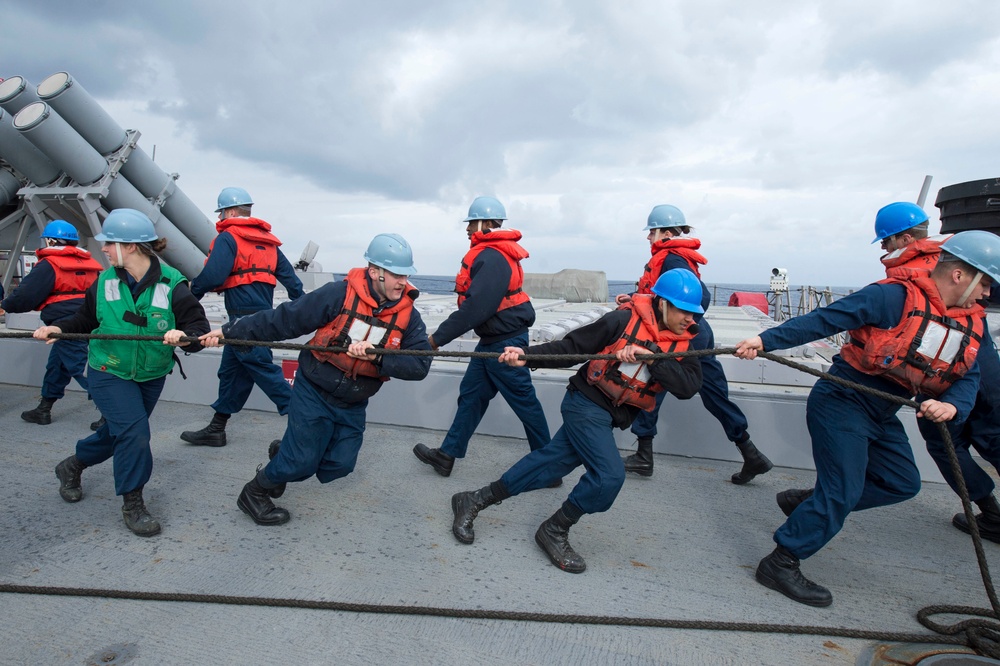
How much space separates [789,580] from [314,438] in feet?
8.34

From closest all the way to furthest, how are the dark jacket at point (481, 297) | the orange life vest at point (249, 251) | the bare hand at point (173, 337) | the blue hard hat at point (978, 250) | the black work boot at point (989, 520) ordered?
the blue hard hat at point (978, 250) < the bare hand at point (173, 337) < the black work boot at point (989, 520) < the dark jacket at point (481, 297) < the orange life vest at point (249, 251)

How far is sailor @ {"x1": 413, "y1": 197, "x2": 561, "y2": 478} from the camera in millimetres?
4078

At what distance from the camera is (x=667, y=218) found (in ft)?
15.6

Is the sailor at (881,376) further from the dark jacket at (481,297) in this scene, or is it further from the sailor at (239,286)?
the sailor at (239,286)

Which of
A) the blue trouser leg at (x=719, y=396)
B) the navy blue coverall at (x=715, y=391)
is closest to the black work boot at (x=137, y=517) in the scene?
the navy blue coverall at (x=715, y=391)

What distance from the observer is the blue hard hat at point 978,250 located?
2756 mm

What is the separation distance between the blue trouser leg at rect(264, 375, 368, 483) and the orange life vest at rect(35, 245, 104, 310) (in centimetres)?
293

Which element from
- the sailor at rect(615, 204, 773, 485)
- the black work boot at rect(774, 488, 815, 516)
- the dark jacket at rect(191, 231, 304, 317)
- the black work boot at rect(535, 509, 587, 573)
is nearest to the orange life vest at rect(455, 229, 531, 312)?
the sailor at rect(615, 204, 773, 485)

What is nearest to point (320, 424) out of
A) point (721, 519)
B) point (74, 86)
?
point (721, 519)

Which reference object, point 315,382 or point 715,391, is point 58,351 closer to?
point 315,382

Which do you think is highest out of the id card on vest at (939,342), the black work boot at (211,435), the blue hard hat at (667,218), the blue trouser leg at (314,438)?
the blue hard hat at (667,218)

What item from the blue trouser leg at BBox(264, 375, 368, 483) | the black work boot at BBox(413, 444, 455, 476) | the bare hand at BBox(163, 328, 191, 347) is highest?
the bare hand at BBox(163, 328, 191, 347)

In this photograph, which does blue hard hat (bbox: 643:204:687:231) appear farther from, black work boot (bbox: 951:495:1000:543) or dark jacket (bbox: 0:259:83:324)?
dark jacket (bbox: 0:259:83:324)

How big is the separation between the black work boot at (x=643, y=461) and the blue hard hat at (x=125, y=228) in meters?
3.50
